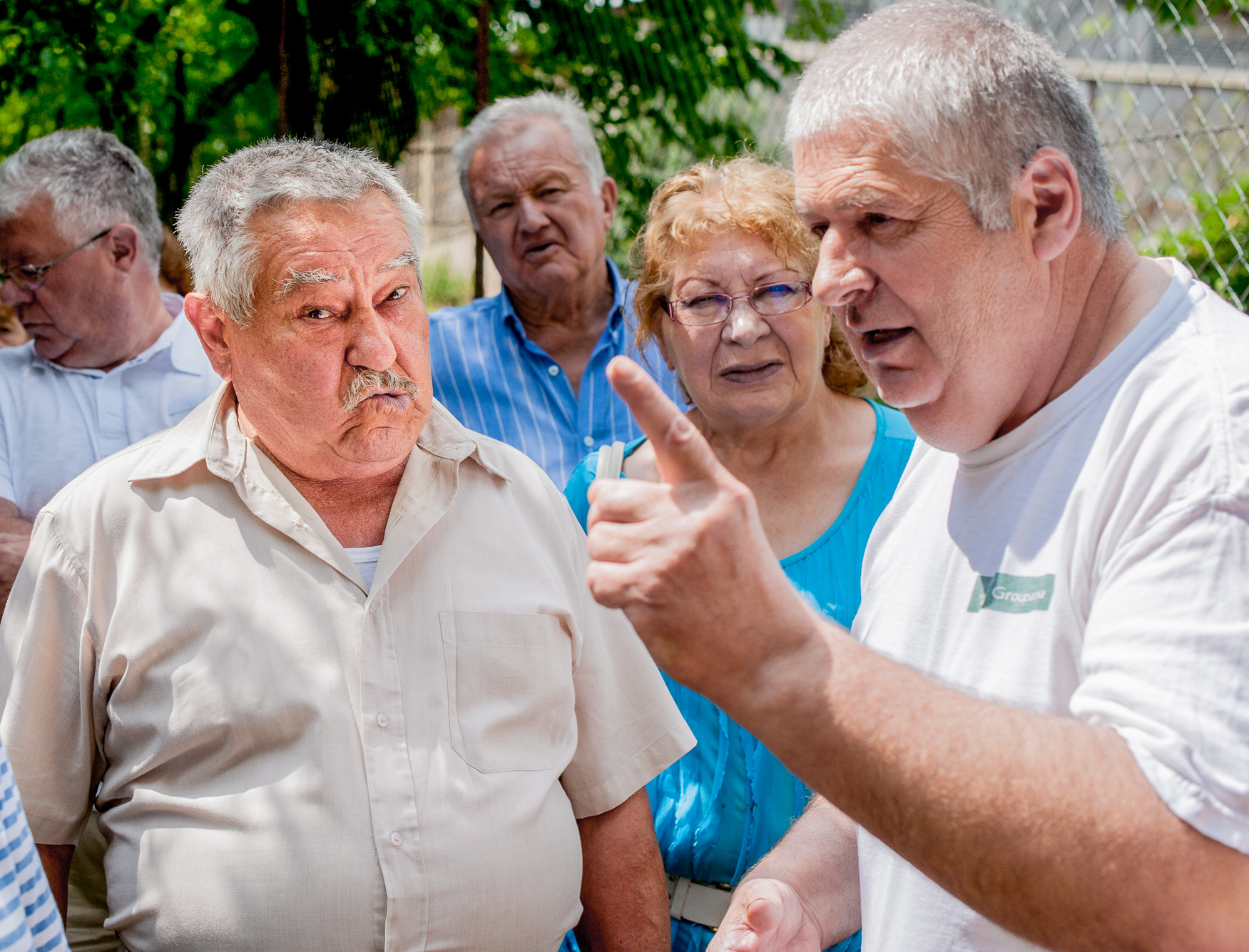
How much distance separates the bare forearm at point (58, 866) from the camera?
1.91 m

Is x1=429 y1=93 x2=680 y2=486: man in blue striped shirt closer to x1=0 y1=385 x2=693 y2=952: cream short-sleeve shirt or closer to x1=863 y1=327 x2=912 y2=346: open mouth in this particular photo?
x1=0 y1=385 x2=693 y2=952: cream short-sleeve shirt

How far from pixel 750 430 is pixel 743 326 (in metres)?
0.29

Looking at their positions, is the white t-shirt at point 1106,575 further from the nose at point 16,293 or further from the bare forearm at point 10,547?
the nose at point 16,293

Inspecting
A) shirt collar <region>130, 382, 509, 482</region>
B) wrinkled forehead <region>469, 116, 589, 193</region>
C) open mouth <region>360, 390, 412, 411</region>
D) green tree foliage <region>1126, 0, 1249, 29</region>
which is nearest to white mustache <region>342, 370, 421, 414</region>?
open mouth <region>360, 390, 412, 411</region>

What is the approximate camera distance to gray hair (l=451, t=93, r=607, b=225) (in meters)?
3.81

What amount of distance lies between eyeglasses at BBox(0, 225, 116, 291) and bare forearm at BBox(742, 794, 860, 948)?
8.84 feet

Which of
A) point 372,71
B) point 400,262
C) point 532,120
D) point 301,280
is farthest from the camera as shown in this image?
point 372,71

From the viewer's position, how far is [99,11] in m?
4.09

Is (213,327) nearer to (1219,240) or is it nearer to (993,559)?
(993,559)

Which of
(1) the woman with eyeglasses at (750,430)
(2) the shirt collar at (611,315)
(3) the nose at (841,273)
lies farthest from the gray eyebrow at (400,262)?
(2) the shirt collar at (611,315)

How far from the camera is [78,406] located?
305cm

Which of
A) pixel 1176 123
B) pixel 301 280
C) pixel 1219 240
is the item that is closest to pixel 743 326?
pixel 301 280

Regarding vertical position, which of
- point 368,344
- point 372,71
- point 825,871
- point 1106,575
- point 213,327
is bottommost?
point 825,871

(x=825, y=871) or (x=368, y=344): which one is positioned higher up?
(x=368, y=344)
